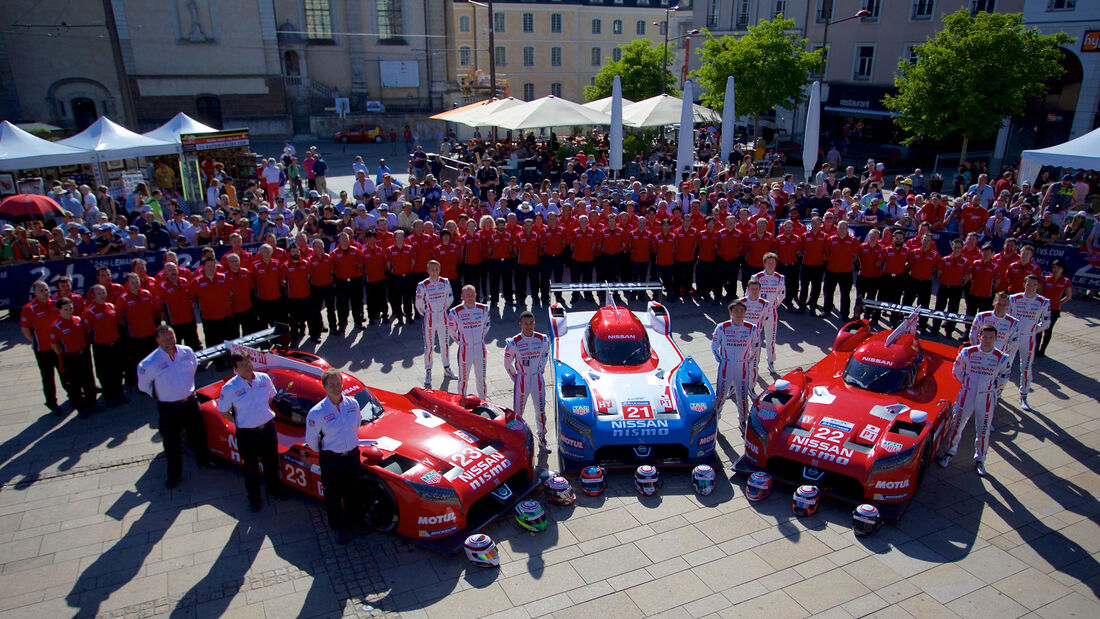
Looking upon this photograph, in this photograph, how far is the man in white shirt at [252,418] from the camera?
23.9 feet

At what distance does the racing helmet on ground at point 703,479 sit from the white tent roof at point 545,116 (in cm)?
1554

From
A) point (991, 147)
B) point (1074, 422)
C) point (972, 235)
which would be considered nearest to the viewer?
point (1074, 422)

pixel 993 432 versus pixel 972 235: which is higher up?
pixel 972 235

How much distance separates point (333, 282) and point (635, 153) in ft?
57.2

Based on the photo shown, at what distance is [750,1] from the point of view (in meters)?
42.9

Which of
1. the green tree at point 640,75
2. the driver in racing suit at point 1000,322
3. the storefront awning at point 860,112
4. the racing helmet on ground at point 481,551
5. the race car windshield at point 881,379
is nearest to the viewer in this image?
the racing helmet on ground at point 481,551

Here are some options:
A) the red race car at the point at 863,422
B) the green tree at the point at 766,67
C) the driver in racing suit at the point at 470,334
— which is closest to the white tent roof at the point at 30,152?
the driver in racing suit at the point at 470,334

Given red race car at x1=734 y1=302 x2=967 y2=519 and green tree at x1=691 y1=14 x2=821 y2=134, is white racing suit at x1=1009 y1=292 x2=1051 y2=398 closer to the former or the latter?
red race car at x1=734 y1=302 x2=967 y2=519

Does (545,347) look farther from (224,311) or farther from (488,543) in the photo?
(224,311)

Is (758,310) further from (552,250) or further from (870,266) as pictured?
(552,250)

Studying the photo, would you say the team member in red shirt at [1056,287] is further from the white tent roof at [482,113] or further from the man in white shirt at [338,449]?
the white tent roof at [482,113]

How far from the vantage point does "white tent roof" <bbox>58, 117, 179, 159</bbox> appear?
19.0 meters

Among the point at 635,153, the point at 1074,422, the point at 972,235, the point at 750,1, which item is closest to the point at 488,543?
the point at 1074,422

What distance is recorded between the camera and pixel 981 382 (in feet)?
27.4
